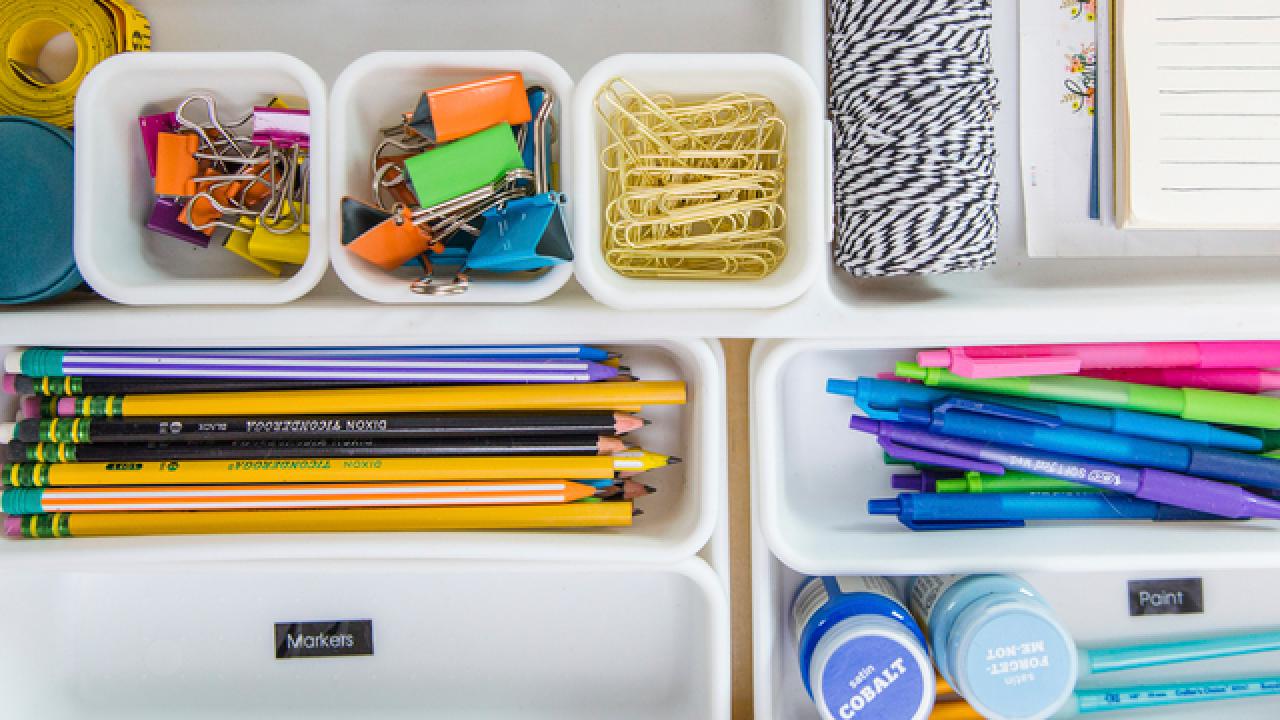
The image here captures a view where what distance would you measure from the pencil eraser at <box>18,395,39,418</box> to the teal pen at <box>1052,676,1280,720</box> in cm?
98

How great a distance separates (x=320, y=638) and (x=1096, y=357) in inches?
30.1

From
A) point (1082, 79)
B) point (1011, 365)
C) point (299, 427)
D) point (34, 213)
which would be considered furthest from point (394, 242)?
point (1082, 79)

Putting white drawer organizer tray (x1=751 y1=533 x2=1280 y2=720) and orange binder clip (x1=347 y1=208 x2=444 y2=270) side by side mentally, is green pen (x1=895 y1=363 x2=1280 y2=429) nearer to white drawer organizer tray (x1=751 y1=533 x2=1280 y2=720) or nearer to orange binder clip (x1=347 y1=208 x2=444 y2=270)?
white drawer organizer tray (x1=751 y1=533 x2=1280 y2=720)

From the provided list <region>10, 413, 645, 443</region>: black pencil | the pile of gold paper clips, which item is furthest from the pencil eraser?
the pile of gold paper clips

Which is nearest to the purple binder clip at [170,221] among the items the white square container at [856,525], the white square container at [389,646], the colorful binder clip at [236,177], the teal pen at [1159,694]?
the colorful binder clip at [236,177]

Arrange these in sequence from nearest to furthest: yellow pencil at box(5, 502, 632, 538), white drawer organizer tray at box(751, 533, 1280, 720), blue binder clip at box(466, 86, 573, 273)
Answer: blue binder clip at box(466, 86, 573, 273) → yellow pencil at box(5, 502, 632, 538) → white drawer organizer tray at box(751, 533, 1280, 720)

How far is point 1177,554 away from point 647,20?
2.18 ft

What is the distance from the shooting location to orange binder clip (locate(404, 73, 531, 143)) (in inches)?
25.2

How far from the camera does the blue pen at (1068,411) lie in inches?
28.8

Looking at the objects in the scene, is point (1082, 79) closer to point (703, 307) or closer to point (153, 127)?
point (703, 307)

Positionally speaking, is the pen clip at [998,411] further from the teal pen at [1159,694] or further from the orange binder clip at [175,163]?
the orange binder clip at [175,163]

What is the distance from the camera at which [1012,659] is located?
2.23ft

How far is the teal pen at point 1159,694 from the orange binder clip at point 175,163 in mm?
934

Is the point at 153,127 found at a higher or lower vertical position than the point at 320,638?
higher
